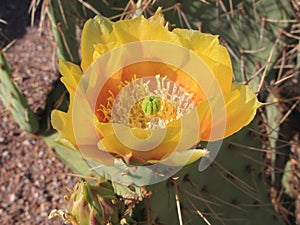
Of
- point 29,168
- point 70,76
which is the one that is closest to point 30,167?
point 29,168

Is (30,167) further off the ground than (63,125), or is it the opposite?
(63,125)

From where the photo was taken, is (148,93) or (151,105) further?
(148,93)

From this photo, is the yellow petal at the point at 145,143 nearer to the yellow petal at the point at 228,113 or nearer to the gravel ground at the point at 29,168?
the yellow petal at the point at 228,113

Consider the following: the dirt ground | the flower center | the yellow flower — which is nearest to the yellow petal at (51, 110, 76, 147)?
the yellow flower

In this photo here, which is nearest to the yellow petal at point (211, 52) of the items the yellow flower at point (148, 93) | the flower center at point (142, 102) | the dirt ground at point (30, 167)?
the yellow flower at point (148, 93)

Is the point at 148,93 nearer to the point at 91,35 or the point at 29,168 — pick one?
the point at 91,35

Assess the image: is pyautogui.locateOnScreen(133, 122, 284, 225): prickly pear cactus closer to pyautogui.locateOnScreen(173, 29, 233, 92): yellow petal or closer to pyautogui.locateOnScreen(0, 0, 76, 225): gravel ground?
pyautogui.locateOnScreen(173, 29, 233, 92): yellow petal
